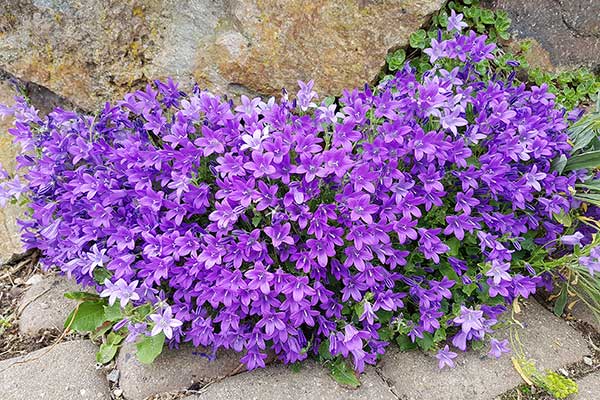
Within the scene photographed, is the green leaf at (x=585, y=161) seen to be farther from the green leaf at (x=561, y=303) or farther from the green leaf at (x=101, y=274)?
the green leaf at (x=101, y=274)

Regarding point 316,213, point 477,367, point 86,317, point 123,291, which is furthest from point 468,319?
point 86,317

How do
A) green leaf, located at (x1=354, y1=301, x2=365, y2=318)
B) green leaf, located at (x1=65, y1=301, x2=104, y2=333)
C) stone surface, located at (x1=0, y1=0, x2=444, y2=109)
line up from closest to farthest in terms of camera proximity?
green leaf, located at (x1=354, y1=301, x2=365, y2=318), green leaf, located at (x1=65, y1=301, x2=104, y2=333), stone surface, located at (x1=0, y1=0, x2=444, y2=109)

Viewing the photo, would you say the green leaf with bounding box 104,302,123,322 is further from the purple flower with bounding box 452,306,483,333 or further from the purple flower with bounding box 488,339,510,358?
the purple flower with bounding box 488,339,510,358

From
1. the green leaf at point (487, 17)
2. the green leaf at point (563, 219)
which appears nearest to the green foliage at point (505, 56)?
the green leaf at point (487, 17)

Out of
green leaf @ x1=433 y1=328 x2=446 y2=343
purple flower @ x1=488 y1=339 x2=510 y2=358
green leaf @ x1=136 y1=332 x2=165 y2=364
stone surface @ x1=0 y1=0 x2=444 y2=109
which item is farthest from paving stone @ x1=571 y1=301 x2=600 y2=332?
green leaf @ x1=136 y1=332 x2=165 y2=364

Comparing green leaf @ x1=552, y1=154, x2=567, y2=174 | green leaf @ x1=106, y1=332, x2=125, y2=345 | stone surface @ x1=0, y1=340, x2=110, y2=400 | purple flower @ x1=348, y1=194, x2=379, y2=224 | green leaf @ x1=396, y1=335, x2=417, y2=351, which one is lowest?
stone surface @ x1=0, y1=340, x2=110, y2=400

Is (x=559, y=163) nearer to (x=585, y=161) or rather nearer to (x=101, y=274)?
(x=585, y=161)

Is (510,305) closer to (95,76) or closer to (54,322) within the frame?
(54,322)
